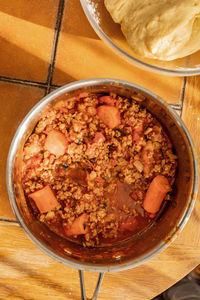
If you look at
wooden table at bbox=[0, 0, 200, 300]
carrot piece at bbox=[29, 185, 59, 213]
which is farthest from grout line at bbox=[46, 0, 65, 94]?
carrot piece at bbox=[29, 185, 59, 213]

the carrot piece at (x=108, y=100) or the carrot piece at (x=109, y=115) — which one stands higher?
the carrot piece at (x=108, y=100)

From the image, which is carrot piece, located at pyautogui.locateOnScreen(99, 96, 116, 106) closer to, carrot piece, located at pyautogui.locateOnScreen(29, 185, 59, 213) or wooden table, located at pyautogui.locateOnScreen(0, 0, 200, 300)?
wooden table, located at pyautogui.locateOnScreen(0, 0, 200, 300)

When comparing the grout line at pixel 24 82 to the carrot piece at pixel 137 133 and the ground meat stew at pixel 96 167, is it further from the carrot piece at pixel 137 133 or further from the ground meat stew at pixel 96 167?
the carrot piece at pixel 137 133

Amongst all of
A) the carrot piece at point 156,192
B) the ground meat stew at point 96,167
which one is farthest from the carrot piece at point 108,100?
the carrot piece at point 156,192

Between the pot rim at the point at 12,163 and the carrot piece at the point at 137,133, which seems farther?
the carrot piece at the point at 137,133

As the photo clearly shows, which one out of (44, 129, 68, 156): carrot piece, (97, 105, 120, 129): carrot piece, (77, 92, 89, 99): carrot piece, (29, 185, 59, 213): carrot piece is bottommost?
(29, 185, 59, 213): carrot piece

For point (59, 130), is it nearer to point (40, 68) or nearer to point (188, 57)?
point (40, 68)
